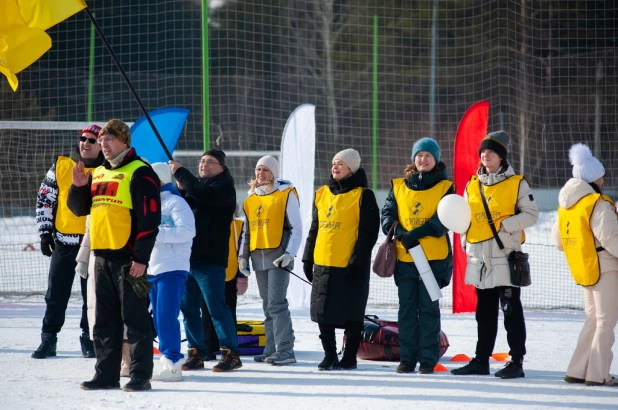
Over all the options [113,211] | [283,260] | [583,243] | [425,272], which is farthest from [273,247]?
[583,243]

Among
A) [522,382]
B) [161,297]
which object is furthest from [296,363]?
[522,382]

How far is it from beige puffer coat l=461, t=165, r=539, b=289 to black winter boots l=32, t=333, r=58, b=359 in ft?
9.72

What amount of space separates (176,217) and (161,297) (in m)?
0.50

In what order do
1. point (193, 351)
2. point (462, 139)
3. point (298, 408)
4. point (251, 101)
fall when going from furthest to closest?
point (251, 101), point (462, 139), point (193, 351), point (298, 408)

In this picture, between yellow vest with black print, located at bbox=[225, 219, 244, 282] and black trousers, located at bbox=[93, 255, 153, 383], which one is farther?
yellow vest with black print, located at bbox=[225, 219, 244, 282]

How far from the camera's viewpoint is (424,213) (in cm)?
578

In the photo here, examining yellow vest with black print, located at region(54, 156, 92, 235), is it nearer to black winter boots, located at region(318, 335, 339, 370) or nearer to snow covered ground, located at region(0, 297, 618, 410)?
snow covered ground, located at region(0, 297, 618, 410)

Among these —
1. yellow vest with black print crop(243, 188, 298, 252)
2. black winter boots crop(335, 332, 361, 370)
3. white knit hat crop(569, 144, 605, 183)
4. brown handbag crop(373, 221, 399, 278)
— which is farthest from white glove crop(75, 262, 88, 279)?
white knit hat crop(569, 144, 605, 183)

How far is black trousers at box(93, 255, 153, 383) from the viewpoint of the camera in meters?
4.99

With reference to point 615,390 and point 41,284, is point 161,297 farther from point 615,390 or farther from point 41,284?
point 41,284

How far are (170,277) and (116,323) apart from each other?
484 millimetres

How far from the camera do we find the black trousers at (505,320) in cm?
552

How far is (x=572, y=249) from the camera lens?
533 centimetres

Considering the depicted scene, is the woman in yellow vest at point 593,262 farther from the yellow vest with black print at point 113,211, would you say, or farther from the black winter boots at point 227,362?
the yellow vest with black print at point 113,211
